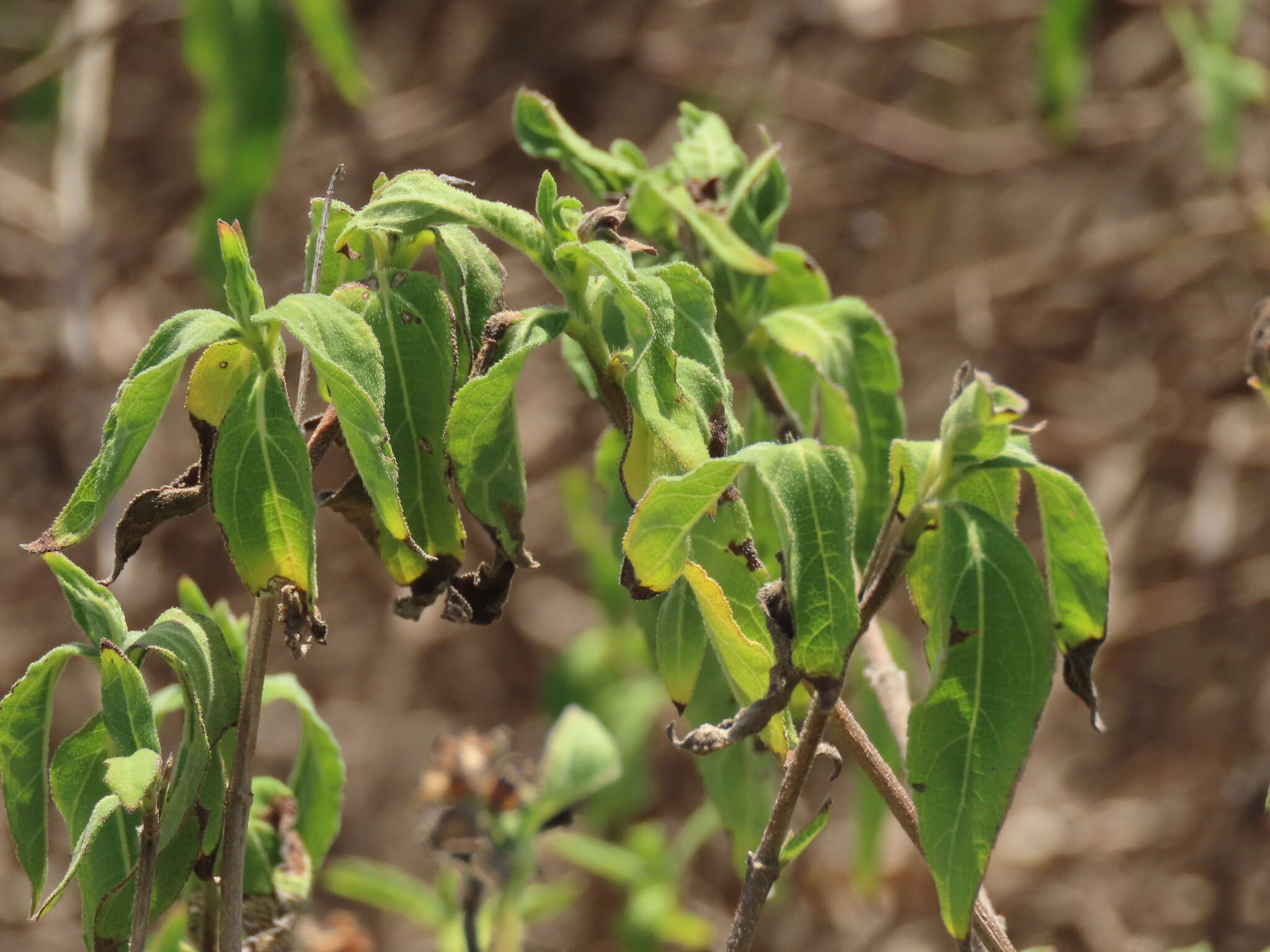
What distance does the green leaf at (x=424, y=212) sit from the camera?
605 mm

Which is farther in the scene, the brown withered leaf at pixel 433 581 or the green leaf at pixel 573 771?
the green leaf at pixel 573 771

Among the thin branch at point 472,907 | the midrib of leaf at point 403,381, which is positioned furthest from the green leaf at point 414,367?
the thin branch at point 472,907

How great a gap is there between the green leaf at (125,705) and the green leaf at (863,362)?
0.43 meters

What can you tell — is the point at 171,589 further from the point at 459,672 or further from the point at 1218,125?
the point at 1218,125

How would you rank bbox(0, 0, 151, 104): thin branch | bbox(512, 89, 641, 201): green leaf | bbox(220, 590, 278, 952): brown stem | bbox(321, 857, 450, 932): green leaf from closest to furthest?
bbox(220, 590, 278, 952): brown stem → bbox(512, 89, 641, 201): green leaf → bbox(321, 857, 450, 932): green leaf → bbox(0, 0, 151, 104): thin branch

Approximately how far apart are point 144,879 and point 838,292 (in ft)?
9.54

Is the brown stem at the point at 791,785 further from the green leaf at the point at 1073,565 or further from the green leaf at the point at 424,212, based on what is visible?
the green leaf at the point at 424,212

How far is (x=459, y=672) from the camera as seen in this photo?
3445 millimetres

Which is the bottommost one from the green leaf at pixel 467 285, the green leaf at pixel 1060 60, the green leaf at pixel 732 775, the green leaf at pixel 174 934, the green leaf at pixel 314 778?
the green leaf at pixel 1060 60

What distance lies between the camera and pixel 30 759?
633 millimetres

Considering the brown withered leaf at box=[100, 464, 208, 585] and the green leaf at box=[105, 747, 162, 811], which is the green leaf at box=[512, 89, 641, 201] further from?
the green leaf at box=[105, 747, 162, 811]

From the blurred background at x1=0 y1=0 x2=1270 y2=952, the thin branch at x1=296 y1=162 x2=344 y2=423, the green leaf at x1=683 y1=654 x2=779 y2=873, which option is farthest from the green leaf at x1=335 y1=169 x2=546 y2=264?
the blurred background at x1=0 y1=0 x2=1270 y2=952

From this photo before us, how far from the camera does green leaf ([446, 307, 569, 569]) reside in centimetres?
60

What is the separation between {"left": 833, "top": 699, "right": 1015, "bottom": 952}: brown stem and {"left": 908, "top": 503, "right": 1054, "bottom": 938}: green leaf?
4.6 inches
